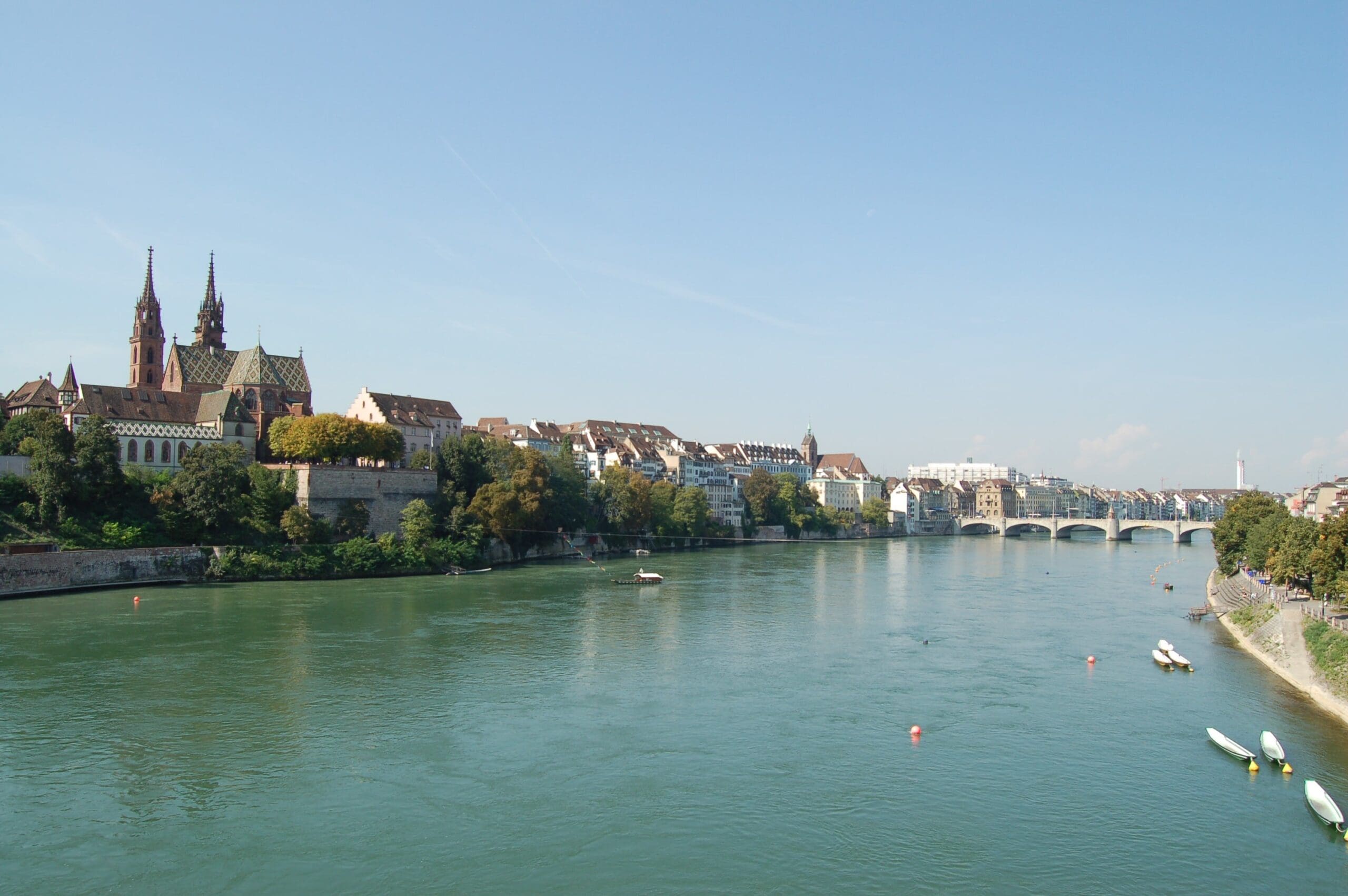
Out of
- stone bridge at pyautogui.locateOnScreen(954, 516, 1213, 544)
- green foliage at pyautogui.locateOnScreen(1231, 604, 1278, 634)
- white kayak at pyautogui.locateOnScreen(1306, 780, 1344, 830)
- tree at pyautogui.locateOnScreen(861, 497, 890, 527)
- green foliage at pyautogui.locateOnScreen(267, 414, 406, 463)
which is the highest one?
green foliage at pyautogui.locateOnScreen(267, 414, 406, 463)

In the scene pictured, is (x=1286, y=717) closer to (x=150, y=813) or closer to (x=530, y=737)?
(x=530, y=737)

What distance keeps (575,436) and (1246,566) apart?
5555 centimetres

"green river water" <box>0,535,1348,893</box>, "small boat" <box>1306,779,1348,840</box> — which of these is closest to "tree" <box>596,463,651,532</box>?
"green river water" <box>0,535,1348,893</box>

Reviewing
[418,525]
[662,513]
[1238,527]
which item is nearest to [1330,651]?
[1238,527]

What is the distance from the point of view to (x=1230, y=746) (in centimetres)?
1841

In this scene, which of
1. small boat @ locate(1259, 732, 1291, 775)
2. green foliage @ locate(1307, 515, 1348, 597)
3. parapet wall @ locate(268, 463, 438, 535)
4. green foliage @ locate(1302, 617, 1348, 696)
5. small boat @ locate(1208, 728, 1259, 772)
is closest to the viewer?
small boat @ locate(1259, 732, 1291, 775)

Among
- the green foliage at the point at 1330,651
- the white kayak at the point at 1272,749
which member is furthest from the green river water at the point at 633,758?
the green foliage at the point at 1330,651

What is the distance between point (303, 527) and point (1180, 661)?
34978mm

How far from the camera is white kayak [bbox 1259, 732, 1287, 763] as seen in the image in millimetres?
17781

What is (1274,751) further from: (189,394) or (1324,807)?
(189,394)

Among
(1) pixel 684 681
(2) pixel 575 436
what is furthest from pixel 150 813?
(2) pixel 575 436

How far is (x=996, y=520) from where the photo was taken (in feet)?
361

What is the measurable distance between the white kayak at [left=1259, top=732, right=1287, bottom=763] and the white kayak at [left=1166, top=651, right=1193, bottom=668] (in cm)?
780

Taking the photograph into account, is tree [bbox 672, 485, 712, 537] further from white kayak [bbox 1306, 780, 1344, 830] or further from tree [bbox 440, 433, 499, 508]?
white kayak [bbox 1306, 780, 1344, 830]
